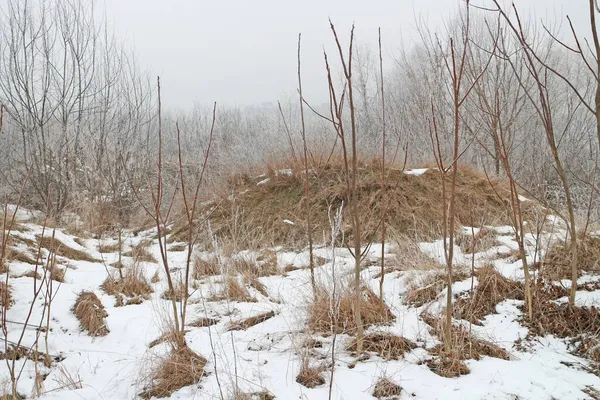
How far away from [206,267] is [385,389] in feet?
8.80

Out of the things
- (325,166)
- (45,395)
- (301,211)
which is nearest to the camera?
(45,395)

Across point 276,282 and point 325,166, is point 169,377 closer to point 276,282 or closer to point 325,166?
point 276,282

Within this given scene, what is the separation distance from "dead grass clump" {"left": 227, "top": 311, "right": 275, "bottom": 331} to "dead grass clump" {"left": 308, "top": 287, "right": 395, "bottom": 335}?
40 cm

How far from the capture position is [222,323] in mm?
2807

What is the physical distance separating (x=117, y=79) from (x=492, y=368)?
9233mm

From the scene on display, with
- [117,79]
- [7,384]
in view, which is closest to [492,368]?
[7,384]

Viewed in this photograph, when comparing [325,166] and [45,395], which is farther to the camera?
[325,166]

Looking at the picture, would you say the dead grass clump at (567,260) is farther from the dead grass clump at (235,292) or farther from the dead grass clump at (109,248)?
the dead grass clump at (109,248)

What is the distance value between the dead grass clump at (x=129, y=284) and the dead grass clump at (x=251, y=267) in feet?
2.70

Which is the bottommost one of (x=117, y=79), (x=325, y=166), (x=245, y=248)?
(x=245, y=248)

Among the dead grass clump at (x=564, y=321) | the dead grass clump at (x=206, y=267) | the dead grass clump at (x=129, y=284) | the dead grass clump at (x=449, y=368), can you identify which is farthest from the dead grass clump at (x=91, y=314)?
the dead grass clump at (x=564, y=321)

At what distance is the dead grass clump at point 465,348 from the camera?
2.13 metres

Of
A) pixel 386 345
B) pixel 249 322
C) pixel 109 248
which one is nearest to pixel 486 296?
pixel 386 345

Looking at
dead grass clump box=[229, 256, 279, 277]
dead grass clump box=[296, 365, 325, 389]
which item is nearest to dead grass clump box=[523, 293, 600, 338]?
dead grass clump box=[296, 365, 325, 389]
